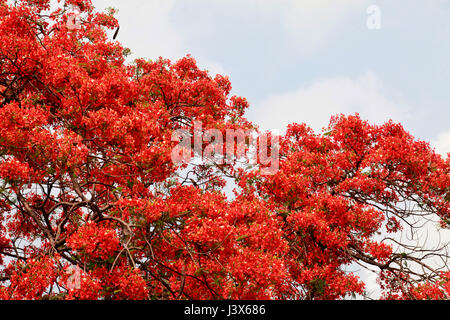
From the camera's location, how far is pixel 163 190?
764cm

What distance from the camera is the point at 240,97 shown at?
1166 centimetres

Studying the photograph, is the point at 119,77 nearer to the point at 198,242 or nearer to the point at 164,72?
the point at 164,72

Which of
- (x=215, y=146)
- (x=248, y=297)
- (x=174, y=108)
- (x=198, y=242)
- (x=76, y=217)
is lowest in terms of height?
(x=248, y=297)

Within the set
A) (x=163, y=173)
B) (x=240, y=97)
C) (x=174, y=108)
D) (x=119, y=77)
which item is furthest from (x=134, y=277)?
(x=240, y=97)

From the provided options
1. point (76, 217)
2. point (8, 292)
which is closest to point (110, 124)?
point (76, 217)

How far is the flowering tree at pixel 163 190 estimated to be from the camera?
19.1 ft

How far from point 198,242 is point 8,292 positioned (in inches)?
109

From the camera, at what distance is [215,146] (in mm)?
9445

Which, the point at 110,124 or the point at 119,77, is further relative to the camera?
the point at 119,77

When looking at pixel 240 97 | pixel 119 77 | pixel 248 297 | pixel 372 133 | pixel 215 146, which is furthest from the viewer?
pixel 240 97

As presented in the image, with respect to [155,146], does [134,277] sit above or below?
below

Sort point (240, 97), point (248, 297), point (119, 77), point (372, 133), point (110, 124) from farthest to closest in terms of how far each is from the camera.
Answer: point (240, 97), point (372, 133), point (119, 77), point (110, 124), point (248, 297)

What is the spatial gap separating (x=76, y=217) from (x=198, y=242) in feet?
11.5

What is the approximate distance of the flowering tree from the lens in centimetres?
581
